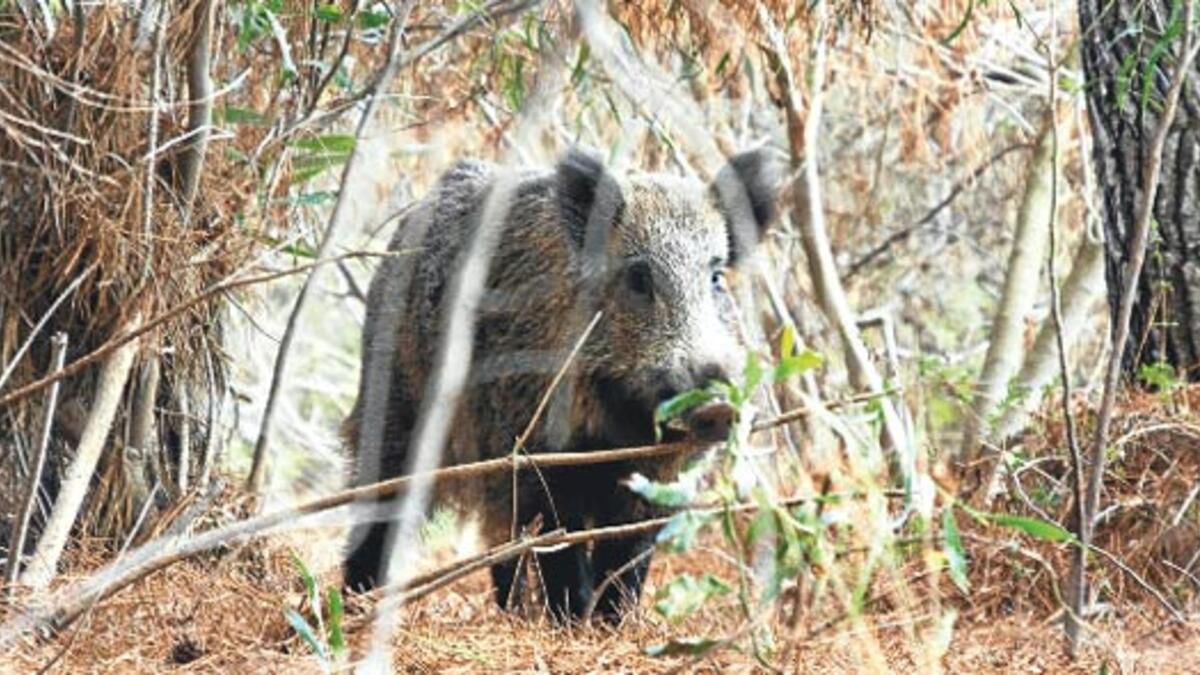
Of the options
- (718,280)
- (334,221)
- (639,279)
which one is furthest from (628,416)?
(334,221)

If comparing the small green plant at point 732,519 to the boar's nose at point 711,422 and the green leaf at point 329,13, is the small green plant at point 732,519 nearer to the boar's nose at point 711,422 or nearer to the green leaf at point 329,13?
the boar's nose at point 711,422

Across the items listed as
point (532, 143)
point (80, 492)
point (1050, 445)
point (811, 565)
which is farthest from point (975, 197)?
point (811, 565)

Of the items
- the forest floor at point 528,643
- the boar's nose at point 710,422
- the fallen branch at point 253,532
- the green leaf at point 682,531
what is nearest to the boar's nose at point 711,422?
the boar's nose at point 710,422

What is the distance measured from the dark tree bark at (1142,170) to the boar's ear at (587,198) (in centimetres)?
153

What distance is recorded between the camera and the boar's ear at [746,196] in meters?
6.30

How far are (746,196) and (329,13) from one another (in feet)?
4.91

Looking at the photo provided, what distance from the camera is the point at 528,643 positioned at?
16.0 feet

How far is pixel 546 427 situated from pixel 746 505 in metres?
2.48

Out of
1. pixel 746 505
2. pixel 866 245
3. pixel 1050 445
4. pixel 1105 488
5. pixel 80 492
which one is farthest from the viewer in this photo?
pixel 866 245

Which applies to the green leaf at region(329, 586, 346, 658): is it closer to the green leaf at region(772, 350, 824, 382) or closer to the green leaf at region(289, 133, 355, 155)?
the green leaf at region(772, 350, 824, 382)

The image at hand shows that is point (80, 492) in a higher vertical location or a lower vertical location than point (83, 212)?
lower

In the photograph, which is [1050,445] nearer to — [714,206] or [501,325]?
[714,206]

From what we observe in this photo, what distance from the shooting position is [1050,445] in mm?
6160

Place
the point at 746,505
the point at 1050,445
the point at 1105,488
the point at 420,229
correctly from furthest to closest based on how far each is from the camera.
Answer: the point at 420,229
the point at 1050,445
the point at 1105,488
the point at 746,505
